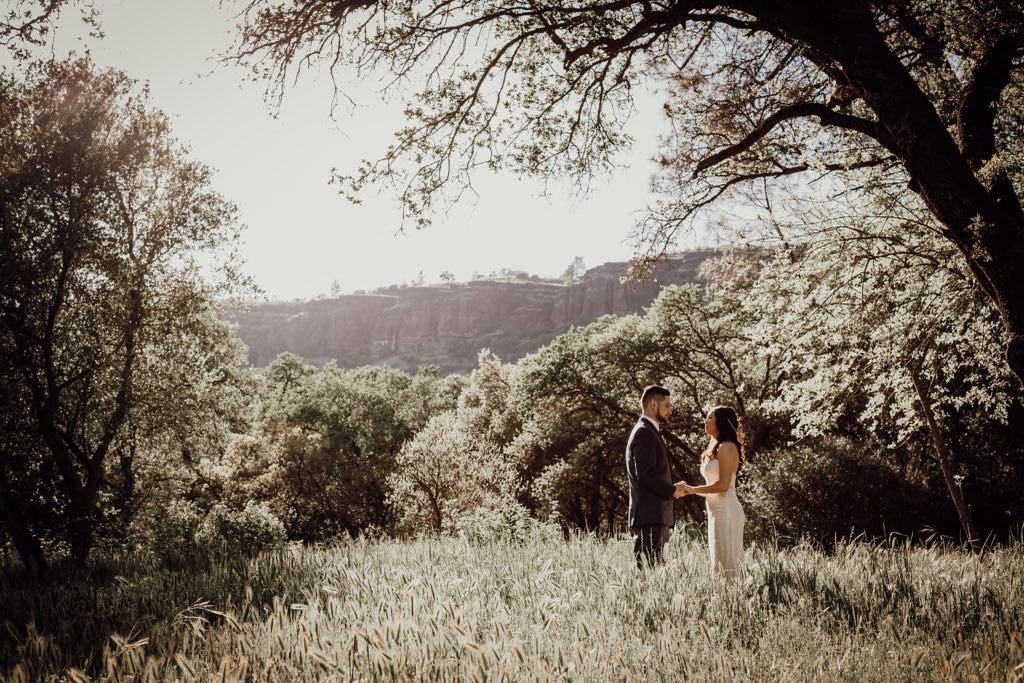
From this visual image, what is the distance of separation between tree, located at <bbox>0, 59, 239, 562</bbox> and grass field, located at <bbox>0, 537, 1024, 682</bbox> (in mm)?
8734

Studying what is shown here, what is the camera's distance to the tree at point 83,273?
37.8ft

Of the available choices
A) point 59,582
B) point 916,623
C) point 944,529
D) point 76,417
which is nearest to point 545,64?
point 916,623

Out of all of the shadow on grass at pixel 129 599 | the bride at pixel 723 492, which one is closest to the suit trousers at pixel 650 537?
the bride at pixel 723 492

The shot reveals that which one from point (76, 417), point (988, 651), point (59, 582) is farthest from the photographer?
point (76, 417)

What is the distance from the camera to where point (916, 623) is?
3.32m

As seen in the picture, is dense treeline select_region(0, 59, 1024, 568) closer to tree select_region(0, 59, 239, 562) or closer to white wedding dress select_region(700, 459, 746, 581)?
tree select_region(0, 59, 239, 562)

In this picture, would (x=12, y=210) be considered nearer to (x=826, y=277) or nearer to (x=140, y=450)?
(x=140, y=450)

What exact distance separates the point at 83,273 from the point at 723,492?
14049 mm

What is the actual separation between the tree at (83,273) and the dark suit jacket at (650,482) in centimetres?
1135

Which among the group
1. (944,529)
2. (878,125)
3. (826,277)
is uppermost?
(878,125)

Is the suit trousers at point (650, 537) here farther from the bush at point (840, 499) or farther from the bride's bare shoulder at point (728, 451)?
the bush at point (840, 499)

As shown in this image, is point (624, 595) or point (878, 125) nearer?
point (624, 595)

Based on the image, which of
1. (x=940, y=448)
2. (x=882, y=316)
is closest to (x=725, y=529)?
(x=882, y=316)

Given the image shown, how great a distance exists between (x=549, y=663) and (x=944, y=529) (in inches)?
712
